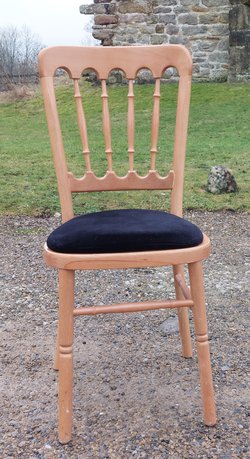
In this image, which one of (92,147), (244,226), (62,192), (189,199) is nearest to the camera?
(62,192)

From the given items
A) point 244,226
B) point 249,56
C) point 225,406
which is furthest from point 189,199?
point 249,56

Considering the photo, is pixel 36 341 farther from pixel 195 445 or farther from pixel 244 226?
pixel 244 226

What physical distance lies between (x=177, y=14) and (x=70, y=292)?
9.10m

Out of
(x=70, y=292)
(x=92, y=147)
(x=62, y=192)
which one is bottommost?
(x=92, y=147)

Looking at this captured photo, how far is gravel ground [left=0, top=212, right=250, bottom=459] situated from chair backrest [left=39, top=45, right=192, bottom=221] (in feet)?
1.98

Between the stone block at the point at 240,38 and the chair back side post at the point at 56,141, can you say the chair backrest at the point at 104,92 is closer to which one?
the chair back side post at the point at 56,141

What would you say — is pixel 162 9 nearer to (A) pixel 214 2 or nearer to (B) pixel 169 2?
(B) pixel 169 2

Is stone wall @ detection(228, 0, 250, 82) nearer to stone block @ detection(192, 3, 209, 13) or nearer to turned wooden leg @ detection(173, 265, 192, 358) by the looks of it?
stone block @ detection(192, 3, 209, 13)

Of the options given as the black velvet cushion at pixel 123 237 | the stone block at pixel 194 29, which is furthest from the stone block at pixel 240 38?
the black velvet cushion at pixel 123 237

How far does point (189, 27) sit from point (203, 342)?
8.96 metres

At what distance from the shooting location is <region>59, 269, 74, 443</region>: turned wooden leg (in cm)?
167

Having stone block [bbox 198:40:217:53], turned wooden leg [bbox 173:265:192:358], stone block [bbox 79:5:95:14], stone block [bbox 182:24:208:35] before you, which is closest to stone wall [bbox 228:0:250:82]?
stone block [bbox 198:40:217:53]

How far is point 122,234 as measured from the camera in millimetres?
1630

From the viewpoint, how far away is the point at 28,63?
40.3 ft
